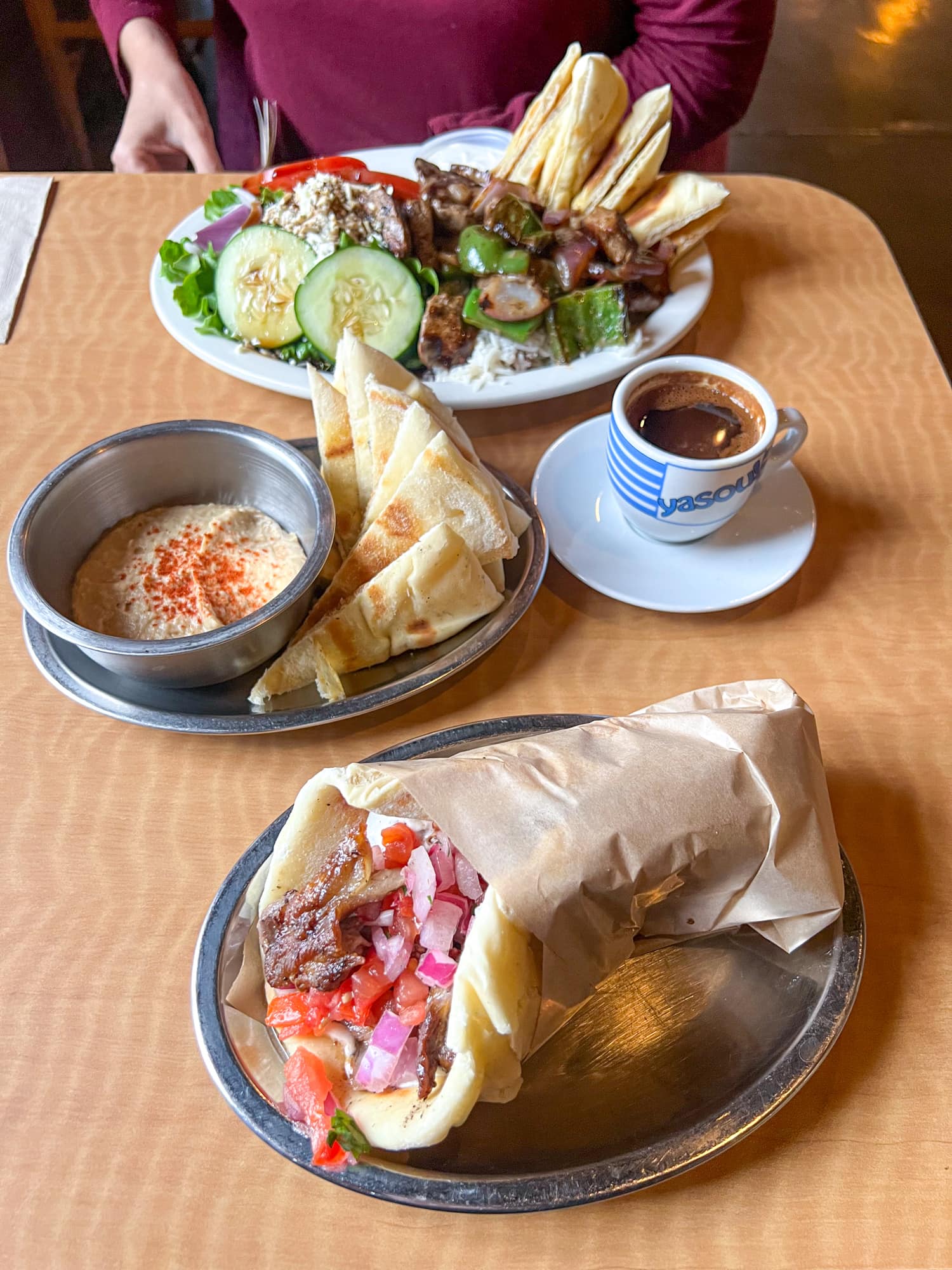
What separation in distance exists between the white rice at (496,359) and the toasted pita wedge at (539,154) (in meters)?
0.38

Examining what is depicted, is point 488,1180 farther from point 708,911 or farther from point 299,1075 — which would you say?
point 708,911

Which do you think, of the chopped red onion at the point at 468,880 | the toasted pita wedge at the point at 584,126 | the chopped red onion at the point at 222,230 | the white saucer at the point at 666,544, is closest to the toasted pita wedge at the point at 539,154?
the toasted pita wedge at the point at 584,126

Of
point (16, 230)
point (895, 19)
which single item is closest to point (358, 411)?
point (16, 230)

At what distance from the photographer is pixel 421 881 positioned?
2.87ft

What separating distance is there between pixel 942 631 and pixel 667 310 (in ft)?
2.45

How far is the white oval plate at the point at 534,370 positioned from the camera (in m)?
1.48

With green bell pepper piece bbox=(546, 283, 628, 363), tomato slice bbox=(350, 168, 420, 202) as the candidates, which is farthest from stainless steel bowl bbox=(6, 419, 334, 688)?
tomato slice bbox=(350, 168, 420, 202)

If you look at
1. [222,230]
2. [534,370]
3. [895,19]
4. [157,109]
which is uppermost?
[157,109]

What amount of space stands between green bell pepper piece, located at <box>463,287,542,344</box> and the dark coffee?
34 centimetres

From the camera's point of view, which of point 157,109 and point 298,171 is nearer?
point 298,171

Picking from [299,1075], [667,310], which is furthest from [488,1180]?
[667,310]

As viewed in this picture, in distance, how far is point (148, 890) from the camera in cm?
Result: 100

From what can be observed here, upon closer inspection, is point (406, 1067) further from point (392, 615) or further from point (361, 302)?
point (361, 302)

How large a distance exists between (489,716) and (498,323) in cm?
75
